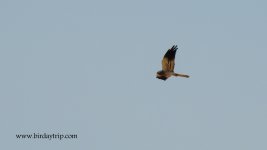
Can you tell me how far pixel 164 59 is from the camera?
68438mm

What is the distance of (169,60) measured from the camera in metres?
68.4

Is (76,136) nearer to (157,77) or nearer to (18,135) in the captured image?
(18,135)

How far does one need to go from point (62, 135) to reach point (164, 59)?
466 inches

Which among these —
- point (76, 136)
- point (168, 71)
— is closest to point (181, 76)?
point (168, 71)

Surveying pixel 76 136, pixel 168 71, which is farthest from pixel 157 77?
pixel 76 136

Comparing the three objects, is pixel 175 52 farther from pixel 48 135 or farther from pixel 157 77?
pixel 48 135

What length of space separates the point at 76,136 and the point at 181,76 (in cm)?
1078

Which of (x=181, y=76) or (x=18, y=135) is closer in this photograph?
(x=181, y=76)

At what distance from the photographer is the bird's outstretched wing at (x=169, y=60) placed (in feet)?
224

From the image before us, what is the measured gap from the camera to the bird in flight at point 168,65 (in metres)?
68.2

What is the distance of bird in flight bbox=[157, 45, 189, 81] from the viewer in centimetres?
6825

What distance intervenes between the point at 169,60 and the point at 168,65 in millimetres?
364

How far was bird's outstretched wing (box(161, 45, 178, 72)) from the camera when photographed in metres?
68.2

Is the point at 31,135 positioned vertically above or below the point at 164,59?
below
